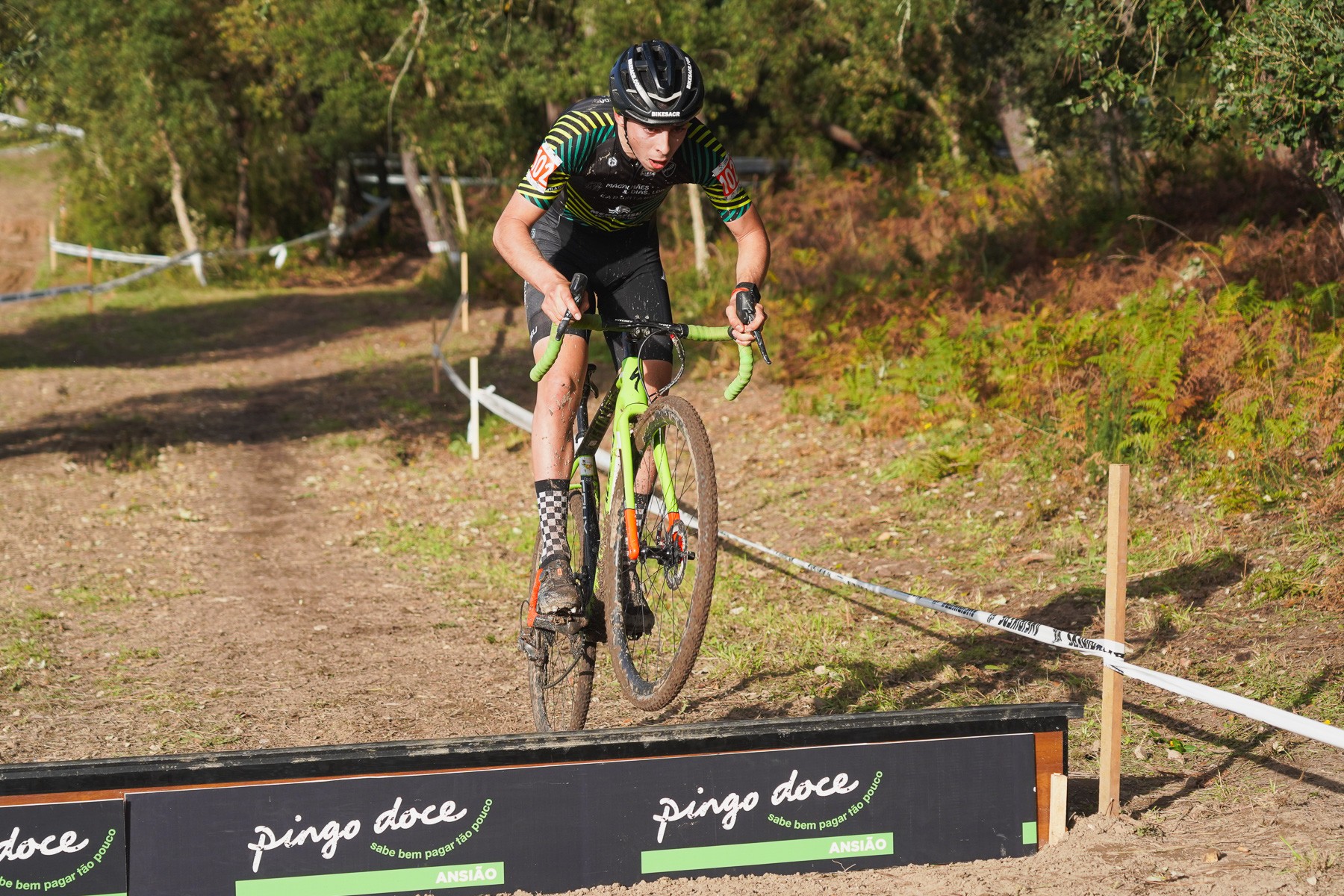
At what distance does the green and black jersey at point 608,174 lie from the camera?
4.50 meters

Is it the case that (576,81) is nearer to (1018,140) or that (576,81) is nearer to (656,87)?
(1018,140)

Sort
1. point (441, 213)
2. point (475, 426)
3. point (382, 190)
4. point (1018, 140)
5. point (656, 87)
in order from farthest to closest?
1. point (382, 190)
2. point (441, 213)
3. point (1018, 140)
4. point (475, 426)
5. point (656, 87)

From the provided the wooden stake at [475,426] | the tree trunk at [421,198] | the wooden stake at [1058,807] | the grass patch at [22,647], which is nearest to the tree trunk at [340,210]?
the tree trunk at [421,198]

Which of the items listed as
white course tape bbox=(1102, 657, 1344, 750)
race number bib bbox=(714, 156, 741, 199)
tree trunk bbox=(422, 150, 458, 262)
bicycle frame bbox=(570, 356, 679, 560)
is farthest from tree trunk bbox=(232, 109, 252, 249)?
white course tape bbox=(1102, 657, 1344, 750)

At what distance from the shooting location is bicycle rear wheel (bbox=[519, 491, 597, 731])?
4.93 metres

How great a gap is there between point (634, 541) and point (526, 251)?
3.85ft

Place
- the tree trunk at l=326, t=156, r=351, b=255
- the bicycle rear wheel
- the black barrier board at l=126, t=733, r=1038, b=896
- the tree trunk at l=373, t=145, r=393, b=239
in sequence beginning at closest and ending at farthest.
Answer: the black barrier board at l=126, t=733, r=1038, b=896 < the bicycle rear wheel < the tree trunk at l=326, t=156, r=351, b=255 < the tree trunk at l=373, t=145, r=393, b=239

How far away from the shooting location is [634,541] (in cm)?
457

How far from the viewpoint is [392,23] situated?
19656 millimetres

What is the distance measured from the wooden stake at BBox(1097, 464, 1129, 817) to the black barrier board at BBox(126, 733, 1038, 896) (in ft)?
0.98

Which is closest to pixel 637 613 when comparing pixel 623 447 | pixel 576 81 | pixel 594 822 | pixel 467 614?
pixel 623 447

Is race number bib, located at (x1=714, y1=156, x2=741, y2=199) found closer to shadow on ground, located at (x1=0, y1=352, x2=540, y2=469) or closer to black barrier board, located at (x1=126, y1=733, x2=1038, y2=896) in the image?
black barrier board, located at (x1=126, y1=733, x2=1038, y2=896)

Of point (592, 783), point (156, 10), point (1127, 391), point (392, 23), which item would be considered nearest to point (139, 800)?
point (592, 783)

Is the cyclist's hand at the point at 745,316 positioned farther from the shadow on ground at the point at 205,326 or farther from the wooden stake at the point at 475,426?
the shadow on ground at the point at 205,326
